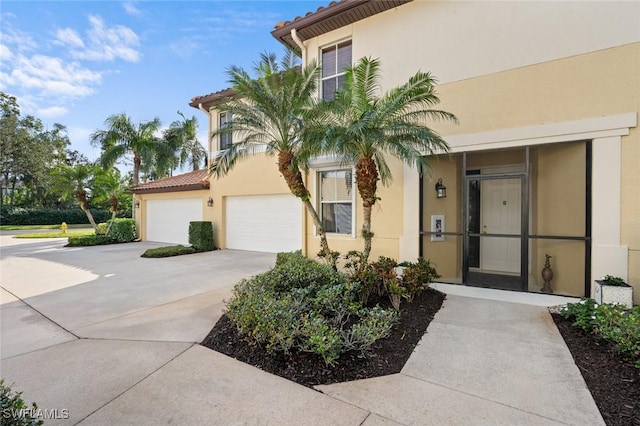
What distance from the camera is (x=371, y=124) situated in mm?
5617

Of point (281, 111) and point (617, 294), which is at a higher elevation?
point (281, 111)

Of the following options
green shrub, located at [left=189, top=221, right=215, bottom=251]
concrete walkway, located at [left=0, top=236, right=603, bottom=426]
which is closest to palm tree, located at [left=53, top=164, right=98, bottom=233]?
green shrub, located at [left=189, top=221, right=215, bottom=251]

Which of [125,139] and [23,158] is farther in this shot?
[23,158]

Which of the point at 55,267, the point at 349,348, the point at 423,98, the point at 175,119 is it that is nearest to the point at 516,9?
the point at 423,98

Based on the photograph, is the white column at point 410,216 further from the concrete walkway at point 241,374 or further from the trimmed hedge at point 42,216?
the trimmed hedge at point 42,216

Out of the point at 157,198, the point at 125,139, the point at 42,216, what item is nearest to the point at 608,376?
the point at 157,198

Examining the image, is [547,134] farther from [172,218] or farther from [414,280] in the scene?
[172,218]

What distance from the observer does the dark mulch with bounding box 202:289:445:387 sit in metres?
3.33

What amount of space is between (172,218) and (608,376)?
16.9 m

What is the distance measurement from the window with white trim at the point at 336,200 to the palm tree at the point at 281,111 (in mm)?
1573

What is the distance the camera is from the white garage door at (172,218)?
49.6ft

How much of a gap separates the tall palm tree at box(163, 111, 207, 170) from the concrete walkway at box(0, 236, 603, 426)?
46.8 ft

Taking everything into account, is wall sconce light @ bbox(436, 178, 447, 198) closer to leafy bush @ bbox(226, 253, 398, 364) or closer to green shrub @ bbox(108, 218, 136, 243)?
leafy bush @ bbox(226, 253, 398, 364)

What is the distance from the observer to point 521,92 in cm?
624
